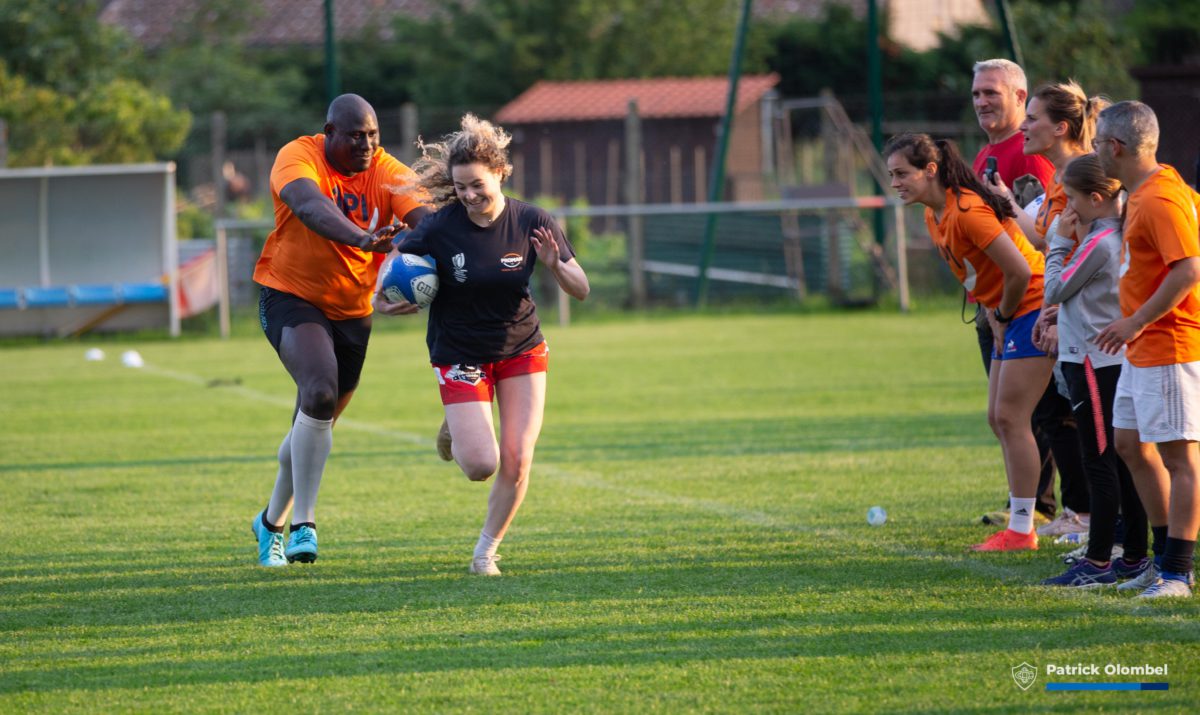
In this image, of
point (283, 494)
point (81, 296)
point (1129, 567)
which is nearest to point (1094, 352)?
point (1129, 567)

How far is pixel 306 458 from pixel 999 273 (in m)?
3.20

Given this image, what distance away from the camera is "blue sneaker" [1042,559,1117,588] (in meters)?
5.43

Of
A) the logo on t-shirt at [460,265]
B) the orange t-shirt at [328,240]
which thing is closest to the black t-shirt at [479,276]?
the logo on t-shirt at [460,265]

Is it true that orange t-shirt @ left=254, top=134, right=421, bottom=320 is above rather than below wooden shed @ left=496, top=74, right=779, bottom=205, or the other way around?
below

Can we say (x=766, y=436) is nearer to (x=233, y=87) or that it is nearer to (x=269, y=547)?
(x=269, y=547)

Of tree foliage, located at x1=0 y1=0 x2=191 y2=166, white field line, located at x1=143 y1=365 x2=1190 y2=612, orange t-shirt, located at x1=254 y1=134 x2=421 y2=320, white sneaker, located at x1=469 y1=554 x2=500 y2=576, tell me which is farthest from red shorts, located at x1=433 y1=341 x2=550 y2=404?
tree foliage, located at x1=0 y1=0 x2=191 y2=166

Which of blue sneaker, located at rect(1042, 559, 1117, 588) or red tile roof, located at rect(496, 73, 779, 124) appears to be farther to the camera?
red tile roof, located at rect(496, 73, 779, 124)

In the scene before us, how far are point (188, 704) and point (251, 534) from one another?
116 inches

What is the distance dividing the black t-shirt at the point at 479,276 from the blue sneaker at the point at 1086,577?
A: 2.36 m

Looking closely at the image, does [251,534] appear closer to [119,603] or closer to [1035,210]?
[119,603]

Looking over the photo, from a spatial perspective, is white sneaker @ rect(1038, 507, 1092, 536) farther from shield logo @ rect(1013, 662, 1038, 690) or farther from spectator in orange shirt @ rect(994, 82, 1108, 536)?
shield logo @ rect(1013, 662, 1038, 690)

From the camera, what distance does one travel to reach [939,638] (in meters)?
4.68

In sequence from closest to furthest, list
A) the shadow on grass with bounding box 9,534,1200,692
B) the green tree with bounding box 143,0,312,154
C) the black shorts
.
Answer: the shadow on grass with bounding box 9,534,1200,692 → the black shorts → the green tree with bounding box 143,0,312,154

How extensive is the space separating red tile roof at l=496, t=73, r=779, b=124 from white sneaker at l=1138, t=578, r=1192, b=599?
23.7 m
